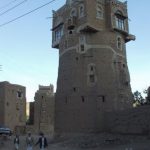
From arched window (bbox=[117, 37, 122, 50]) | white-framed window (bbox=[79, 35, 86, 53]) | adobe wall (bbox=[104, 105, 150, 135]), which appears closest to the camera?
adobe wall (bbox=[104, 105, 150, 135])

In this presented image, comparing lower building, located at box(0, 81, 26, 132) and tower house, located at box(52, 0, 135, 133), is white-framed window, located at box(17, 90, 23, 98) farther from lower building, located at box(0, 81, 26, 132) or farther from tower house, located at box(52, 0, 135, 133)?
tower house, located at box(52, 0, 135, 133)

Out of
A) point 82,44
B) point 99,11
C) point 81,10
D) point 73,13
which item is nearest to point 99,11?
point 99,11

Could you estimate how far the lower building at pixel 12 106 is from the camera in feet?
255

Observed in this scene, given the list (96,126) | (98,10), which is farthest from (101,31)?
(96,126)

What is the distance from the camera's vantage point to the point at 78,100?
174ft

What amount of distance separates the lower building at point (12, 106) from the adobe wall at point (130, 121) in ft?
102

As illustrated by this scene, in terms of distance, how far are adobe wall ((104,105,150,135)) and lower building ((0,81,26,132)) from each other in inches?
1225

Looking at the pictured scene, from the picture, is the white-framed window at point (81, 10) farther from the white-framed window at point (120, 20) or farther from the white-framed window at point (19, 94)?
the white-framed window at point (19, 94)

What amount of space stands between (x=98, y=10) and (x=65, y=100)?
12532mm

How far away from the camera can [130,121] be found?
4666 centimetres

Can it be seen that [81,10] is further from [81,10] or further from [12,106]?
[12,106]

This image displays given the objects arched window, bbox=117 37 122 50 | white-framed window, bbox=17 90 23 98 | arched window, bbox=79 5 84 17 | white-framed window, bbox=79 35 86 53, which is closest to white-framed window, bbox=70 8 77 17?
arched window, bbox=79 5 84 17

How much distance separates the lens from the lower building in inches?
3061

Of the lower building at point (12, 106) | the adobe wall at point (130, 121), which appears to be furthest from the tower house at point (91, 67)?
the lower building at point (12, 106)
